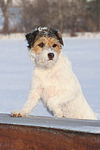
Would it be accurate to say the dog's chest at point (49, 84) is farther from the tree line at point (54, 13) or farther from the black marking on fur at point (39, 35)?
the tree line at point (54, 13)

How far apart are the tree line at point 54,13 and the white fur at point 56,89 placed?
3060 cm

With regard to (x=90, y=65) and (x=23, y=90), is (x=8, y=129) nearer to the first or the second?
(x=23, y=90)

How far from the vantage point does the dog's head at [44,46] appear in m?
3.43

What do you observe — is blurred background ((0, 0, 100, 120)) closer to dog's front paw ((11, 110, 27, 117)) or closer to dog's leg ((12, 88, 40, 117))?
dog's leg ((12, 88, 40, 117))

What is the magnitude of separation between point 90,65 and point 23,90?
14.0 ft

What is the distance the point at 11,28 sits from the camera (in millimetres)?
32844

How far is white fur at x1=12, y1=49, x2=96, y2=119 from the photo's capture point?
3430 mm

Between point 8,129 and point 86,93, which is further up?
point 8,129

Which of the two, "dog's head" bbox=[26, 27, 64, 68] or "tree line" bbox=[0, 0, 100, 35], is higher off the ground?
"dog's head" bbox=[26, 27, 64, 68]

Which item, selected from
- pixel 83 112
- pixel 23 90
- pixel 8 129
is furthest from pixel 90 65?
pixel 8 129

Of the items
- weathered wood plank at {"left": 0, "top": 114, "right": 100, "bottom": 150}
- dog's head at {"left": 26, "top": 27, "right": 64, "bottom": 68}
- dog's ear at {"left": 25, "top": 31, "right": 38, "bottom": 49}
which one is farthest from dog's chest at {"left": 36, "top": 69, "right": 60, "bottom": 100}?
weathered wood plank at {"left": 0, "top": 114, "right": 100, "bottom": 150}

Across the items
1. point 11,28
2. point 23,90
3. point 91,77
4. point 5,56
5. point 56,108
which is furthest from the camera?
point 11,28

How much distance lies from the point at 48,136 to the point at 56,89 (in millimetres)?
1376

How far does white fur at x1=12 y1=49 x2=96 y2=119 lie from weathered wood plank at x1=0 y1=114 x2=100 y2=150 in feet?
3.44
